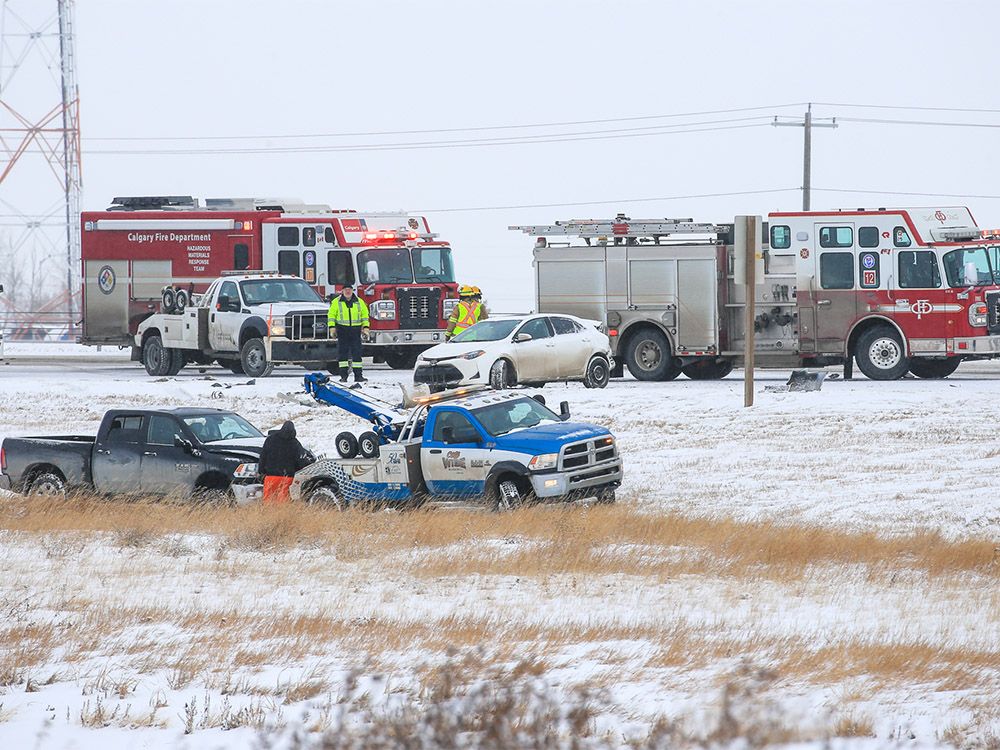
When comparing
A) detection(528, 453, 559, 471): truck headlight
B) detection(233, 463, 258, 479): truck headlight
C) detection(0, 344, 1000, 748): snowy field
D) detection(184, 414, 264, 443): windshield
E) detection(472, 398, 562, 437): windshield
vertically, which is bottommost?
detection(0, 344, 1000, 748): snowy field

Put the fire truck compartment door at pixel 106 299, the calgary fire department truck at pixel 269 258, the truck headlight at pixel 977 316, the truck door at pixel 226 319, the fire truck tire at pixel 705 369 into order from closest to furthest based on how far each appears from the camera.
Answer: the truck headlight at pixel 977 316 → the fire truck tire at pixel 705 369 → the truck door at pixel 226 319 → the calgary fire department truck at pixel 269 258 → the fire truck compartment door at pixel 106 299

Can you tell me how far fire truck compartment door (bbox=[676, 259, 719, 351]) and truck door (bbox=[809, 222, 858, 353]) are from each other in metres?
1.84

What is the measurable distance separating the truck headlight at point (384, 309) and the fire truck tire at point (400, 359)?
116 centimetres

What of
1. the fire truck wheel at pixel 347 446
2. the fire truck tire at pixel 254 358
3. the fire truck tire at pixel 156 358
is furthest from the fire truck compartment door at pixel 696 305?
the fire truck wheel at pixel 347 446

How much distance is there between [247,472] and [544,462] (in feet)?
11.6

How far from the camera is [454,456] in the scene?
1608 cm

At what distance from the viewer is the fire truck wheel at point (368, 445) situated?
652 inches

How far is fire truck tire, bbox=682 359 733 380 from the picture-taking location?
96.3 ft

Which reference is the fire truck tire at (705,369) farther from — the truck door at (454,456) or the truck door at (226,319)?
the truck door at (454,456)

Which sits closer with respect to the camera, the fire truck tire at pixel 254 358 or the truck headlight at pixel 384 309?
the fire truck tire at pixel 254 358

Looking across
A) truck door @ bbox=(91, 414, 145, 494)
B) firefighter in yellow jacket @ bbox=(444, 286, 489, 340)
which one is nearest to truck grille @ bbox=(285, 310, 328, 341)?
firefighter in yellow jacket @ bbox=(444, 286, 489, 340)

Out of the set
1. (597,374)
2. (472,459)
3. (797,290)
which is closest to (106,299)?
(597,374)

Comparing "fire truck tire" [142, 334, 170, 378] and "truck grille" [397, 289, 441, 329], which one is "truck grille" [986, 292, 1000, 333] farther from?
"fire truck tire" [142, 334, 170, 378]

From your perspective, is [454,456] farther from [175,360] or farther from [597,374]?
[175,360]
